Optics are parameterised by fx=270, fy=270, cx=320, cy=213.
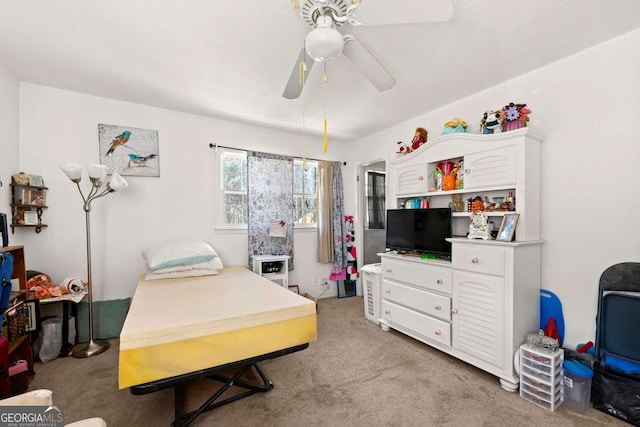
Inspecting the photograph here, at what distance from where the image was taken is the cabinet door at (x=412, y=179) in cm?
305

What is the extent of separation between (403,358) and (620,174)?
7.40 ft

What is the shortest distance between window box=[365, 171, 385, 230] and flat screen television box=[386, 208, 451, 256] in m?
1.80

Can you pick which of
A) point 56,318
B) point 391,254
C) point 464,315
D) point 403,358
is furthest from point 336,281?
point 56,318

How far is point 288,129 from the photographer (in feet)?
13.3

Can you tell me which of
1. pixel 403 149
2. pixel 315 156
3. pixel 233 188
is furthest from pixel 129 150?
pixel 403 149

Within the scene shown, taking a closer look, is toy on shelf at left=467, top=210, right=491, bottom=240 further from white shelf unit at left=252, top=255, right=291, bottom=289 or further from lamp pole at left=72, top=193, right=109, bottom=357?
lamp pole at left=72, top=193, right=109, bottom=357

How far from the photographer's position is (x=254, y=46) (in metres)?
2.04

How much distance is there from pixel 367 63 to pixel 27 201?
3.28 m

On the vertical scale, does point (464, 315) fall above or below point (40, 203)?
below

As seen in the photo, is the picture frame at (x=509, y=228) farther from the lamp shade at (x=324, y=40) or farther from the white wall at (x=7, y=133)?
the white wall at (x=7, y=133)

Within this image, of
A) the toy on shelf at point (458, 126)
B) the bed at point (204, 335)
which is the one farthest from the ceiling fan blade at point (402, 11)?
the bed at point (204, 335)

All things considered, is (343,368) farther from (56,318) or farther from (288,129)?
(288,129)

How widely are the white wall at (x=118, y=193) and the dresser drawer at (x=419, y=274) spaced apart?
2.00m

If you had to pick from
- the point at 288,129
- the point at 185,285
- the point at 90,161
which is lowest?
the point at 185,285
